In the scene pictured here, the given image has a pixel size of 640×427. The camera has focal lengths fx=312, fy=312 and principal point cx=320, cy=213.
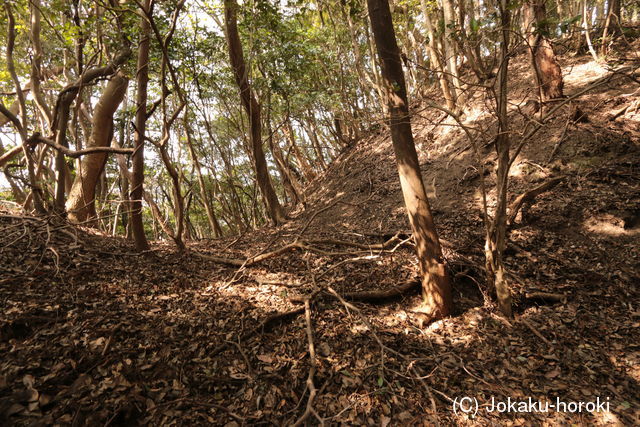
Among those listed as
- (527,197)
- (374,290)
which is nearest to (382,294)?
(374,290)

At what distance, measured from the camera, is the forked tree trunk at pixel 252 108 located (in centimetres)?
797

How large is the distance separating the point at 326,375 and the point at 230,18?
8.29m

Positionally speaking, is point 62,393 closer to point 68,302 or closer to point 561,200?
point 68,302

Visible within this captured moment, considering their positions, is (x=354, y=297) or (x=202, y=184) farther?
(x=202, y=184)

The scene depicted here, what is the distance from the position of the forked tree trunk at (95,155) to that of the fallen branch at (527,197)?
8.95 m

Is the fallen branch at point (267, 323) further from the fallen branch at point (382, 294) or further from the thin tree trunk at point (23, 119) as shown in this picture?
the thin tree trunk at point (23, 119)

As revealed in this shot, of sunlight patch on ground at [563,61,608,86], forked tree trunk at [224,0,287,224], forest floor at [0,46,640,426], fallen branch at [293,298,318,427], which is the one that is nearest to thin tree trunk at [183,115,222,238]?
forked tree trunk at [224,0,287,224]

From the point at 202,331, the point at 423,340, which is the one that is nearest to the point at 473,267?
the point at 423,340

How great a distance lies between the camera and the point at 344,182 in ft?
36.6

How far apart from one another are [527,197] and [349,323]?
13.4ft

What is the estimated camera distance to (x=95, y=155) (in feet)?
24.8

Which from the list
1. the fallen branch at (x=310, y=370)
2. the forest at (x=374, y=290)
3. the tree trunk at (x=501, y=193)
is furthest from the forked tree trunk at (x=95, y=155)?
the tree trunk at (x=501, y=193)

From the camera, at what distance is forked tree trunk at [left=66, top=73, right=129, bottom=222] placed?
291 inches

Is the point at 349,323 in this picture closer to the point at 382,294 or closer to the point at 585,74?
the point at 382,294
